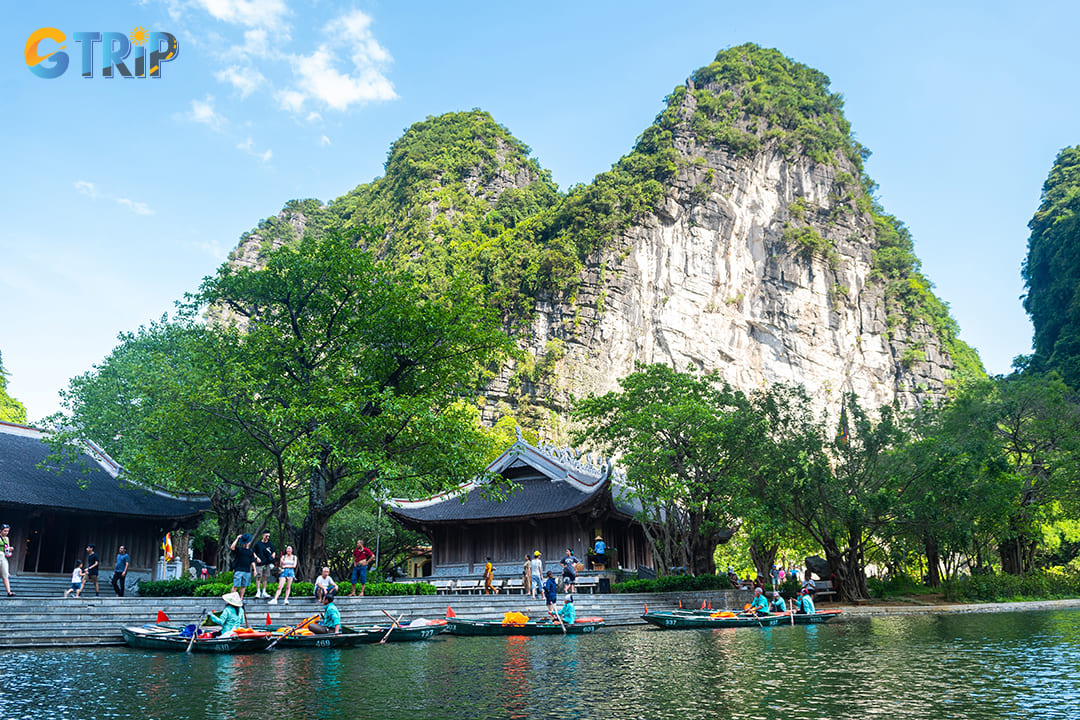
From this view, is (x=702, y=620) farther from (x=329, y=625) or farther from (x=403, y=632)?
(x=329, y=625)

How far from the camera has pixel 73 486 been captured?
26859 mm

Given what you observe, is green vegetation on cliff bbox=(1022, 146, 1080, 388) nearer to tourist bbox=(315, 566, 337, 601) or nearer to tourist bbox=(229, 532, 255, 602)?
tourist bbox=(315, 566, 337, 601)

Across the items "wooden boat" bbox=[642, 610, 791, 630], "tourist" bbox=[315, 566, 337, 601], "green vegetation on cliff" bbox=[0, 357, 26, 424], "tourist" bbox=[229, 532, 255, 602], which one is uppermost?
"green vegetation on cliff" bbox=[0, 357, 26, 424]

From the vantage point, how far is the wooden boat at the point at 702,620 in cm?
1995

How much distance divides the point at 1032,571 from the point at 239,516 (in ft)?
123

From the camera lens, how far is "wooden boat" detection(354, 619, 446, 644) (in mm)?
15455

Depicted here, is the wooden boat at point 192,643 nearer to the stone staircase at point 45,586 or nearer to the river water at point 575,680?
the river water at point 575,680

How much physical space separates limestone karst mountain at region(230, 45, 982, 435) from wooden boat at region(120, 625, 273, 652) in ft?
155

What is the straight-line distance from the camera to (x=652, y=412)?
28906 mm

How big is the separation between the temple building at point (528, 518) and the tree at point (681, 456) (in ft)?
5.52

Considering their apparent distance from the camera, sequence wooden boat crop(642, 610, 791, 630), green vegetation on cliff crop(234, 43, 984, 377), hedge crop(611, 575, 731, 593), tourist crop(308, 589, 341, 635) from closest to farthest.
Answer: tourist crop(308, 589, 341, 635), wooden boat crop(642, 610, 791, 630), hedge crop(611, 575, 731, 593), green vegetation on cliff crop(234, 43, 984, 377)

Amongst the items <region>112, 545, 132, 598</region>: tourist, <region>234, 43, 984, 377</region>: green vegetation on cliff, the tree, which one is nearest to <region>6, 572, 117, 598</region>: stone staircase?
<region>112, 545, 132, 598</region>: tourist

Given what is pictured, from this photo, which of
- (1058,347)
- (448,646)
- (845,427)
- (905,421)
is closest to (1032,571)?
(905,421)

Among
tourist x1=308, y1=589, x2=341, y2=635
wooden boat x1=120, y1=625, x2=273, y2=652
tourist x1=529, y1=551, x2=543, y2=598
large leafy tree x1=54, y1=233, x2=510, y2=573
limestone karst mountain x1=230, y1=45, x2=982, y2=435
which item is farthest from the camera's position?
limestone karst mountain x1=230, y1=45, x2=982, y2=435
